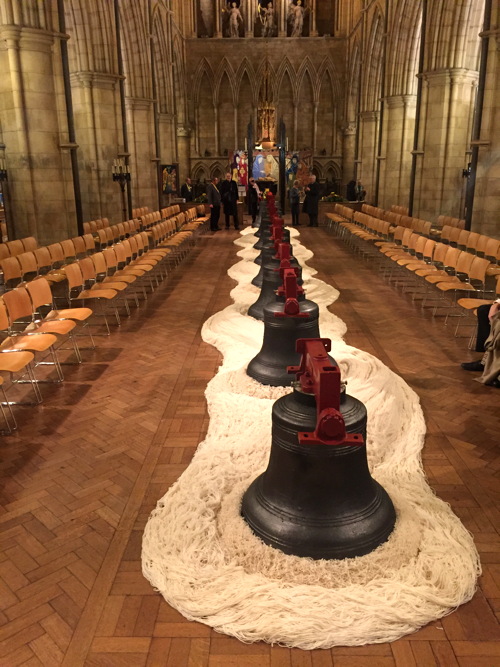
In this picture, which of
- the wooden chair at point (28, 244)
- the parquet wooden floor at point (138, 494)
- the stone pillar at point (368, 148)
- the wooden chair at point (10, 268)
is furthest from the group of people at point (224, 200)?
the parquet wooden floor at point (138, 494)

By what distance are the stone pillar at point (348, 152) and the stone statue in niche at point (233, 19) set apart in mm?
8542

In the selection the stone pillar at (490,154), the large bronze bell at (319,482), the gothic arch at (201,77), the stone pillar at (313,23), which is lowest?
the large bronze bell at (319,482)

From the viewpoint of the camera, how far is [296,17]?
3369cm

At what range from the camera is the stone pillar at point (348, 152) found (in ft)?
111

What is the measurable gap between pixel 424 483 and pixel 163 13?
1088 inches

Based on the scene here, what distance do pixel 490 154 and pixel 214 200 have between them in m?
9.05

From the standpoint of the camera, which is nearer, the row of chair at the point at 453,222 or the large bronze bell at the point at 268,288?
the large bronze bell at the point at 268,288

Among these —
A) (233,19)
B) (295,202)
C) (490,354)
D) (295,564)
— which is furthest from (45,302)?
(233,19)

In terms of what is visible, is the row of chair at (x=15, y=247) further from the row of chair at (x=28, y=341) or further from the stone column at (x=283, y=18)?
the stone column at (x=283, y=18)

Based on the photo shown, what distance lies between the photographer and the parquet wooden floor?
8.82 ft

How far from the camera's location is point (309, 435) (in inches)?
122

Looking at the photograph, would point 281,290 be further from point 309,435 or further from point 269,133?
point 269,133

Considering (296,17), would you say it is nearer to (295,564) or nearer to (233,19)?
(233,19)

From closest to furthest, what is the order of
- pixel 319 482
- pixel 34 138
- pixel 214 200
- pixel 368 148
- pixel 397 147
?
1. pixel 319 482
2. pixel 34 138
3. pixel 214 200
4. pixel 397 147
5. pixel 368 148
